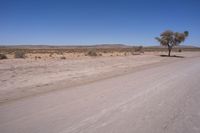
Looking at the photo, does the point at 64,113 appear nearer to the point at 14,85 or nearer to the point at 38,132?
the point at 38,132

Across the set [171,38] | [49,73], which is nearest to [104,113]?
[49,73]

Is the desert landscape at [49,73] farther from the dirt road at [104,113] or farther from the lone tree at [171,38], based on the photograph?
the lone tree at [171,38]

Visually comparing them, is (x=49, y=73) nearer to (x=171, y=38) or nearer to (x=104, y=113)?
(x=104, y=113)

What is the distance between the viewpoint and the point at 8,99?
7535mm

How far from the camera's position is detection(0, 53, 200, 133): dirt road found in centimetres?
485

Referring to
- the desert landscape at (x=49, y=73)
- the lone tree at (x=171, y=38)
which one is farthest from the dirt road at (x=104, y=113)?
the lone tree at (x=171, y=38)

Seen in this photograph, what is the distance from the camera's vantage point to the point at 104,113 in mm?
5906

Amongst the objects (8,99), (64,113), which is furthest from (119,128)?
(8,99)

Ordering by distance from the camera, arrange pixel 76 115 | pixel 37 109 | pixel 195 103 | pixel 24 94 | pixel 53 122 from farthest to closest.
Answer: pixel 24 94 → pixel 195 103 → pixel 37 109 → pixel 76 115 → pixel 53 122

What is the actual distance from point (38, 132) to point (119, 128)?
184cm

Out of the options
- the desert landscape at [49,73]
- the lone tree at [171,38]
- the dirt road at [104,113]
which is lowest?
the dirt road at [104,113]

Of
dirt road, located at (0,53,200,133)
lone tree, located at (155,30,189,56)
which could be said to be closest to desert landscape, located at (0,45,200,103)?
dirt road, located at (0,53,200,133)

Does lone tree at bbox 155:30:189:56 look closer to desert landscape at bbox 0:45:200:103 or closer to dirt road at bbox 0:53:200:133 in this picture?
desert landscape at bbox 0:45:200:103

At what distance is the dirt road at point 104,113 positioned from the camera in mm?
4848
